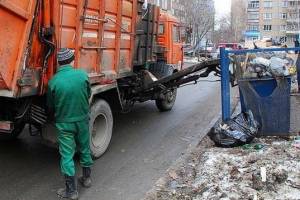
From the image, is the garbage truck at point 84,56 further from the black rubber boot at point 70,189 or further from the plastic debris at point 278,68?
the plastic debris at point 278,68

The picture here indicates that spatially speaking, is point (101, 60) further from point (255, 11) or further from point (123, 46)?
point (255, 11)

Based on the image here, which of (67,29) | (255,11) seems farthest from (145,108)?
(255,11)

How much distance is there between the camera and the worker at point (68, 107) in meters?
5.33

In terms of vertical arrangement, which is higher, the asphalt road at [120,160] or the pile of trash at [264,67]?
the pile of trash at [264,67]

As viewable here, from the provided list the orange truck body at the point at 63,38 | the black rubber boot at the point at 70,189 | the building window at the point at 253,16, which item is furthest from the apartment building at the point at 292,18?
the black rubber boot at the point at 70,189

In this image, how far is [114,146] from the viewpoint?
26.0 ft

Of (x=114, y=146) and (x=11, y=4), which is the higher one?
(x=11, y=4)

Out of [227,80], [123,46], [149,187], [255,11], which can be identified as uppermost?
[255,11]

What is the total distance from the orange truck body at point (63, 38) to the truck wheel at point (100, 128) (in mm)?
364

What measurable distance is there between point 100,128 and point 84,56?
4.00 feet

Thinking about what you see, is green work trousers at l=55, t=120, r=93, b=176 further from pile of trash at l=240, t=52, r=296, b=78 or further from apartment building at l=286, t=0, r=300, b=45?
apartment building at l=286, t=0, r=300, b=45

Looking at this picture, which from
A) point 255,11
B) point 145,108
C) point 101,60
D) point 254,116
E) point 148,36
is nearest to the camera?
point 101,60

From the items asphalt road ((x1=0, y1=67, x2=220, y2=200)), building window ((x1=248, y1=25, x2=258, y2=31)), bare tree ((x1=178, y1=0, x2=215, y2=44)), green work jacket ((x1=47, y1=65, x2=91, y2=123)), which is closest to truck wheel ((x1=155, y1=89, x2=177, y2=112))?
asphalt road ((x1=0, y1=67, x2=220, y2=200))

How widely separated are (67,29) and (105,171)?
1.95 meters
